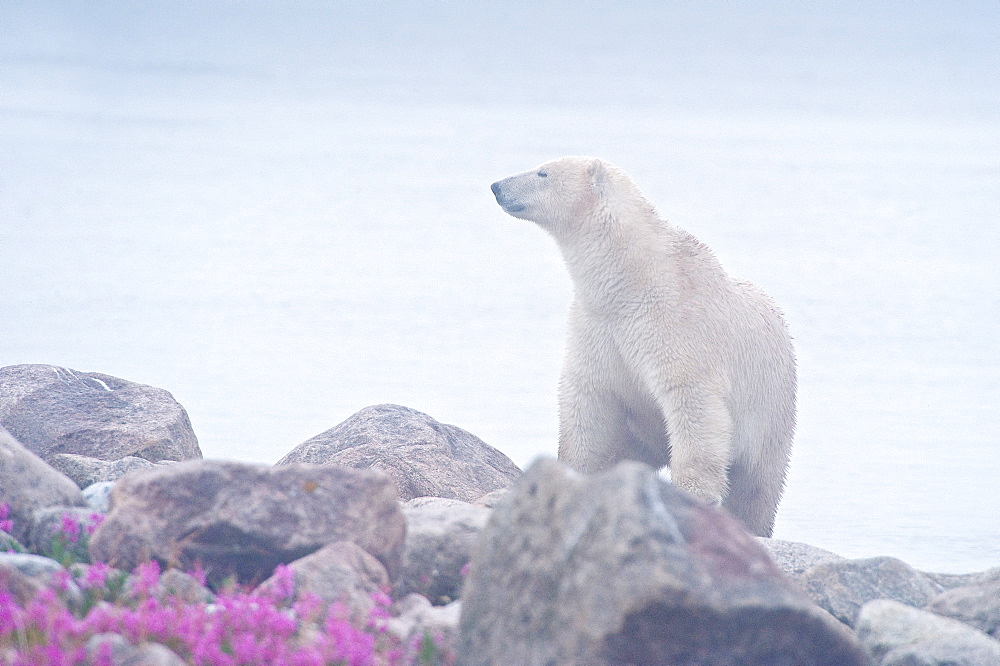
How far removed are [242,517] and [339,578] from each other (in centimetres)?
41

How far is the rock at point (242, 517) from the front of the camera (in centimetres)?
387

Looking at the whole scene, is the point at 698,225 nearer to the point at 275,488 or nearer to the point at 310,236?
the point at 310,236

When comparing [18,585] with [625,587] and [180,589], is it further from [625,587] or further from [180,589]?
[625,587]

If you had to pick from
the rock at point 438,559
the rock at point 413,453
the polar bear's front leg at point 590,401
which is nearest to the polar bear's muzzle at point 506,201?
the polar bear's front leg at point 590,401

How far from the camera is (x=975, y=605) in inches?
177

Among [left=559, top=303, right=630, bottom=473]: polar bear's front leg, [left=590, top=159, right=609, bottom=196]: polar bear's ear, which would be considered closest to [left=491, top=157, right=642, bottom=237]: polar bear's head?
[left=590, top=159, right=609, bottom=196]: polar bear's ear

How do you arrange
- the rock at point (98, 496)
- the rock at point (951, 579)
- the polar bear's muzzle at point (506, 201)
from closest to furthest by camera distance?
the rock at point (98, 496) → the rock at point (951, 579) → the polar bear's muzzle at point (506, 201)

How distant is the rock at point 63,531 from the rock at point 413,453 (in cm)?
206

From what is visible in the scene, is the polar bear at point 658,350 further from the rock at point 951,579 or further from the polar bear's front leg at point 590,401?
the rock at point 951,579

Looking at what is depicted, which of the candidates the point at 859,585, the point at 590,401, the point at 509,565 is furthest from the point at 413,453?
the point at 509,565

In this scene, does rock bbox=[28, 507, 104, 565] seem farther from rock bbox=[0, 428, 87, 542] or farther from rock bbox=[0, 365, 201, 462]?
rock bbox=[0, 365, 201, 462]

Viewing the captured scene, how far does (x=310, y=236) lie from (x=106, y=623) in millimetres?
28170

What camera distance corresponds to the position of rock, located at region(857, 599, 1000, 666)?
374 centimetres

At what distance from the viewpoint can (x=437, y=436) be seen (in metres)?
6.53
